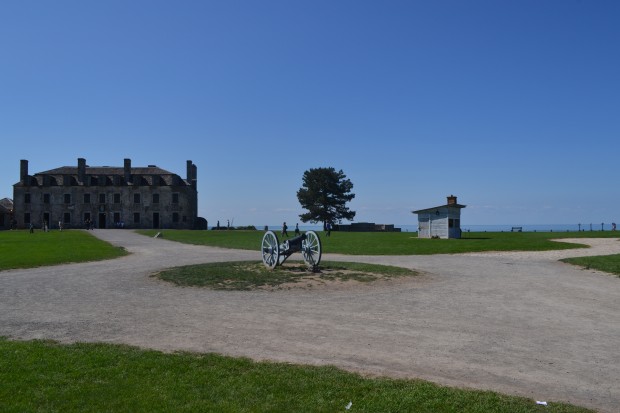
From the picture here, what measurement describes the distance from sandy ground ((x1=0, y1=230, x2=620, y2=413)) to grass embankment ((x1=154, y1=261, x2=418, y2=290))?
95cm

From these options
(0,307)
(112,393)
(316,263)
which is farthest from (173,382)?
(316,263)

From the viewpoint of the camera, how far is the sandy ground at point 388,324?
23.4 ft

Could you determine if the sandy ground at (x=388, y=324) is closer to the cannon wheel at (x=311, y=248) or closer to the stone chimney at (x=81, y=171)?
the cannon wheel at (x=311, y=248)

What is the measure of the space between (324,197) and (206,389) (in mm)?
84616

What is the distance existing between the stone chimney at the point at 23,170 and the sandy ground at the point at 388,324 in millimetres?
76426

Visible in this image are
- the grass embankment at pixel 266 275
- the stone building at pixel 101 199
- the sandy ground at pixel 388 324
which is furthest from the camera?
the stone building at pixel 101 199

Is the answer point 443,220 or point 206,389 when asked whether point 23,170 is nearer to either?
point 443,220

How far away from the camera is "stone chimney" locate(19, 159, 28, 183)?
8412 cm

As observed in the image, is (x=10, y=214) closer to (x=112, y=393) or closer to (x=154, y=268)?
Answer: (x=154, y=268)

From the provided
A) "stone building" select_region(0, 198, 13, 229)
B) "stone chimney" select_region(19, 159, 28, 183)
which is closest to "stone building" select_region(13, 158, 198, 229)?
"stone chimney" select_region(19, 159, 28, 183)

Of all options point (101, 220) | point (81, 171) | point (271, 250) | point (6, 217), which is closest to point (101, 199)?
point (101, 220)

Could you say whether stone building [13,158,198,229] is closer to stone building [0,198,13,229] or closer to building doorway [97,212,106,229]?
building doorway [97,212,106,229]

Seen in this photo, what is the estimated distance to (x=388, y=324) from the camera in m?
10.2

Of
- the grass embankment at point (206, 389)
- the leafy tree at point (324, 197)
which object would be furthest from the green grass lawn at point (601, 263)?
the leafy tree at point (324, 197)
